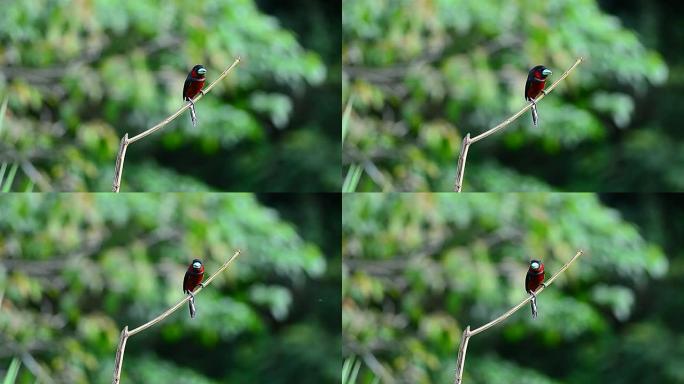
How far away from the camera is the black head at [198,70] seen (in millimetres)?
2729

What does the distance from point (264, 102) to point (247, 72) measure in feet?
0.29

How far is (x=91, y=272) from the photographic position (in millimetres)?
2809

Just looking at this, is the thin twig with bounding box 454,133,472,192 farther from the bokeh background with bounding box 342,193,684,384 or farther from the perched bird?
the perched bird

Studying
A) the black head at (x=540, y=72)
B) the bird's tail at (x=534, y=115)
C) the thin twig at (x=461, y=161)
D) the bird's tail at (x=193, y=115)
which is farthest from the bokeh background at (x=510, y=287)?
the bird's tail at (x=193, y=115)

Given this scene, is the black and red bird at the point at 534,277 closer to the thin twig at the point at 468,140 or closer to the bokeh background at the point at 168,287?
the thin twig at the point at 468,140

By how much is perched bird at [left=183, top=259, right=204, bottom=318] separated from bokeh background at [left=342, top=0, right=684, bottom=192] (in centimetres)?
46

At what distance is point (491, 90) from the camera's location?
285 cm

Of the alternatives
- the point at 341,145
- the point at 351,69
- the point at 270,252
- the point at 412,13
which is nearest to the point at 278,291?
the point at 270,252

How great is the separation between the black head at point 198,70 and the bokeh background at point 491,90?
0.38 m

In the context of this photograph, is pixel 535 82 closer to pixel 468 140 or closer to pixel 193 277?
pixel 468 140

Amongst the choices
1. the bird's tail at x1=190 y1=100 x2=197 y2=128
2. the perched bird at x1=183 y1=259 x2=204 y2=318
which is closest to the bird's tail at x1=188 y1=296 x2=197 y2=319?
the perched bird at x1=183 y1=259 x2=204 y2=318

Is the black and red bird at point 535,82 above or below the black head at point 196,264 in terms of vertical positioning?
above

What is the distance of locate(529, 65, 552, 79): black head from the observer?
2756mm

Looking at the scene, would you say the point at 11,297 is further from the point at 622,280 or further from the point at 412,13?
the point at 622,280
